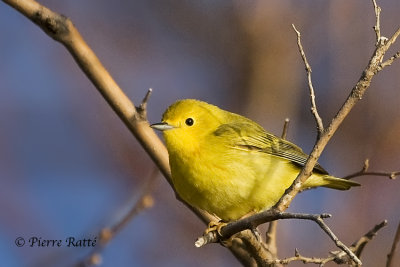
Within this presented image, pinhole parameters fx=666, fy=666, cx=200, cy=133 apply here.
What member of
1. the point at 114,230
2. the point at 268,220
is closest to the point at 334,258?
the point at 268,220

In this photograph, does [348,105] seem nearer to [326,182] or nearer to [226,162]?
[226,162]

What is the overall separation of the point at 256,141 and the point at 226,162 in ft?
1.45

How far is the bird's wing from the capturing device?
4094 mm

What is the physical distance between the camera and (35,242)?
16.3 ft

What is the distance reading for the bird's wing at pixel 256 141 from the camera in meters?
4.09

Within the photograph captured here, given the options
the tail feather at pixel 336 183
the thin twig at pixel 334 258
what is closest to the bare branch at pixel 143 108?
the thin twig at pixel 334 258

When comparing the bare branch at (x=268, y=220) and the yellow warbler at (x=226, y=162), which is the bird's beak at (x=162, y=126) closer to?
the yellow warbler at (x=226, y=162)

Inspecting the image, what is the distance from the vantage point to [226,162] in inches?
151

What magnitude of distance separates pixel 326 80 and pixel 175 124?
1.91 m

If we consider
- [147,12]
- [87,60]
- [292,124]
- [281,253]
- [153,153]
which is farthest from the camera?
[147,12]

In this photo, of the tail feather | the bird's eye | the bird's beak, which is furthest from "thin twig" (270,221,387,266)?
the bird's eye

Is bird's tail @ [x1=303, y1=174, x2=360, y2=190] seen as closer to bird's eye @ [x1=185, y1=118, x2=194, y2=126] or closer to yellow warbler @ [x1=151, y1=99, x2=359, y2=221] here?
yellow warbler @ [x1=151, y1=99, x2=359, y2=221]

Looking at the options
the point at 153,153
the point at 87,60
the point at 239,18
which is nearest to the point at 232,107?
the point at 239,18

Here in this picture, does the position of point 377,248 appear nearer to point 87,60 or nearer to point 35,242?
point 35,242
